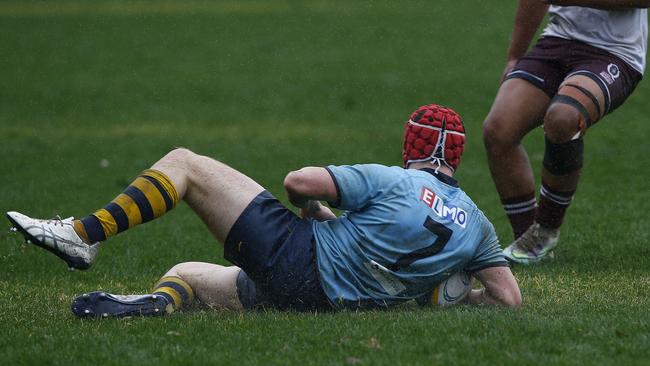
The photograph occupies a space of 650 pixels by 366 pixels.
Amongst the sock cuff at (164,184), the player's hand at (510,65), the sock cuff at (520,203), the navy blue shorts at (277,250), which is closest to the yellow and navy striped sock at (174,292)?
the navy blue shorts at (277,250)

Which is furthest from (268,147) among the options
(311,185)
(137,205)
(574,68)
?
(311,185)

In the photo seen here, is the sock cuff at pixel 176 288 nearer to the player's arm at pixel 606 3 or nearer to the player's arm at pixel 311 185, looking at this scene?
the player's arm at pixel 311 185

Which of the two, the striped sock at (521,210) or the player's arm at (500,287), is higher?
the player's arm at (500,287)

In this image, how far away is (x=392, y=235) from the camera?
17.7 feet

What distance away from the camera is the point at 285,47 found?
20.8 meters

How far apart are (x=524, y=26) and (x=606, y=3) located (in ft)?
2.99

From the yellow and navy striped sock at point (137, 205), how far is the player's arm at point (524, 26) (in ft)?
9.68

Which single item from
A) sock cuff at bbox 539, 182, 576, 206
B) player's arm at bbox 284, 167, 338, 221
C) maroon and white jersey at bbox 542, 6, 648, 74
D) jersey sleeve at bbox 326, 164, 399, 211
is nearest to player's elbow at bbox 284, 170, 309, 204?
player's arm at bbox 284, 167, 338, 221

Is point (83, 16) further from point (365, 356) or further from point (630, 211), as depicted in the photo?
point (365, 356)

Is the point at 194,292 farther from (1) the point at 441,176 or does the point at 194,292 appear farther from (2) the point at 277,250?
(1) the point at 441,176

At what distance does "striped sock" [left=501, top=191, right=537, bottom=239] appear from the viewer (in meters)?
7.48

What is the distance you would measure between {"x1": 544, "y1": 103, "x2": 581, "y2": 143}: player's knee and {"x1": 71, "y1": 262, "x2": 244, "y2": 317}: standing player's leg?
203 centimetres

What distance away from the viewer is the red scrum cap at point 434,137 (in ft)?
18.3

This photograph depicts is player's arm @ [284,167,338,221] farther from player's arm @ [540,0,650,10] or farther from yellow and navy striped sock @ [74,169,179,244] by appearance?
player's arm @ [540,0,650,10]
